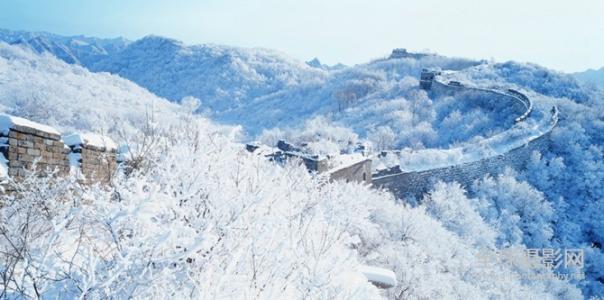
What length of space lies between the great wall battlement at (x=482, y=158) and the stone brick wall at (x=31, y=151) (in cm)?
1445

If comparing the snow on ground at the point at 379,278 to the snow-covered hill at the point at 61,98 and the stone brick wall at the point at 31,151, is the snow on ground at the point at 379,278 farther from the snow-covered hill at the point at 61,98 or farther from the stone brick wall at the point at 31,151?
the snow-covered hill at the point at 61,98

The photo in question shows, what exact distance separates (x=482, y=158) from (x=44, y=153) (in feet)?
66.2

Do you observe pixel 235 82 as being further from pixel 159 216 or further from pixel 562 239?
pixel 159 216

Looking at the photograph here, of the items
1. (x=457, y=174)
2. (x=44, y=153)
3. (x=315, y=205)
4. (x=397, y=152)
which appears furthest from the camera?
(x=397, y=152)

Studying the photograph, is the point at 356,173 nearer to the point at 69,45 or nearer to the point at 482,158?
the point at 482,158

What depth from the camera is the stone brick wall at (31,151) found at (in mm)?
4605

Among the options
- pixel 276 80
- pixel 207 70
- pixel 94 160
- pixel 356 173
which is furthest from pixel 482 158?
pixel 207 70

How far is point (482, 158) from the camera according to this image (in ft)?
71.8

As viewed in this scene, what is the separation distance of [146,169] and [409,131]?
28.3 meters

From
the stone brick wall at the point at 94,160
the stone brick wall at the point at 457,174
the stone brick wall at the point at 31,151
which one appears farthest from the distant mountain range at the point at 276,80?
the stone brick wall at the point at 31,151

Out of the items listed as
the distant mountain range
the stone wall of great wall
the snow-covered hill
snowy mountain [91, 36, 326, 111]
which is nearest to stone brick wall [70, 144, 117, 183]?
the stone wall of great wall

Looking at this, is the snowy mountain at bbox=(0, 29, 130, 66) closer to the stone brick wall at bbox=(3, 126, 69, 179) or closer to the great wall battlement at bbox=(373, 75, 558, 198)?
the great wall battlement at bbox=(373, 75, 558, 198)

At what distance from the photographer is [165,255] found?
3502mm

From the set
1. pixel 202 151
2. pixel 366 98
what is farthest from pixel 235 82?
pixel 202 151
